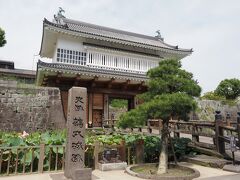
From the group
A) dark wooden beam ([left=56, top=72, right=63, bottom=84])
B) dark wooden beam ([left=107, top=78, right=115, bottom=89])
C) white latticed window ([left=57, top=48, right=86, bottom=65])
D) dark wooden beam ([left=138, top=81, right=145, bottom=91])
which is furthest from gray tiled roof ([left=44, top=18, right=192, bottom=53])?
dark wooden beam ([left=56, top=72, right=63, bottom=84])

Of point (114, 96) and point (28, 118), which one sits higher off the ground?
point (114, 96)

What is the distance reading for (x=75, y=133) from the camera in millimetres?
6715

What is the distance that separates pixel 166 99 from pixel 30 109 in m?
10.9

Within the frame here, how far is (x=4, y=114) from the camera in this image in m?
13.9

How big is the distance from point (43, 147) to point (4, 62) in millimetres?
34054

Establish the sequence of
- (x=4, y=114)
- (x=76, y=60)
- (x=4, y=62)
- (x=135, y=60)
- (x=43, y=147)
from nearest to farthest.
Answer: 1. (x=43, y=147)
2. (x=4, y=114)
3. (x=76, y=60)
4. (x=135, y=60)
5. (x=4, y=62)

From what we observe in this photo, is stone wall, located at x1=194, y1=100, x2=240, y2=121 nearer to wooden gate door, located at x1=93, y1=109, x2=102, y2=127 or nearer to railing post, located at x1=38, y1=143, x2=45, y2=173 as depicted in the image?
wooden gate door, located at x1=93, y1=109, x2=102, y2=127

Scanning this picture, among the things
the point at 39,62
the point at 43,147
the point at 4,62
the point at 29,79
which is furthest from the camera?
the point at 4,62

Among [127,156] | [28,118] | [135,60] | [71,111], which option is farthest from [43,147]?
[135,60]

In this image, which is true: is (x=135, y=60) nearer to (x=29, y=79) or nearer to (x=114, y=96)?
Answer: (x=114, y=96)

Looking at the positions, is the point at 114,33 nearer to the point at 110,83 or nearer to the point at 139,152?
the point at 110,83

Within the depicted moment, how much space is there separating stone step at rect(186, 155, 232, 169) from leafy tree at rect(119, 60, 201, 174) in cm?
179

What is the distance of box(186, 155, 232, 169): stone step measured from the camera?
7736 mm

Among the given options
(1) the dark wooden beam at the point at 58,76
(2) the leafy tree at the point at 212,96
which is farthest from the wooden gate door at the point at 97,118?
(2) the leafy tree at the point at 212,96
